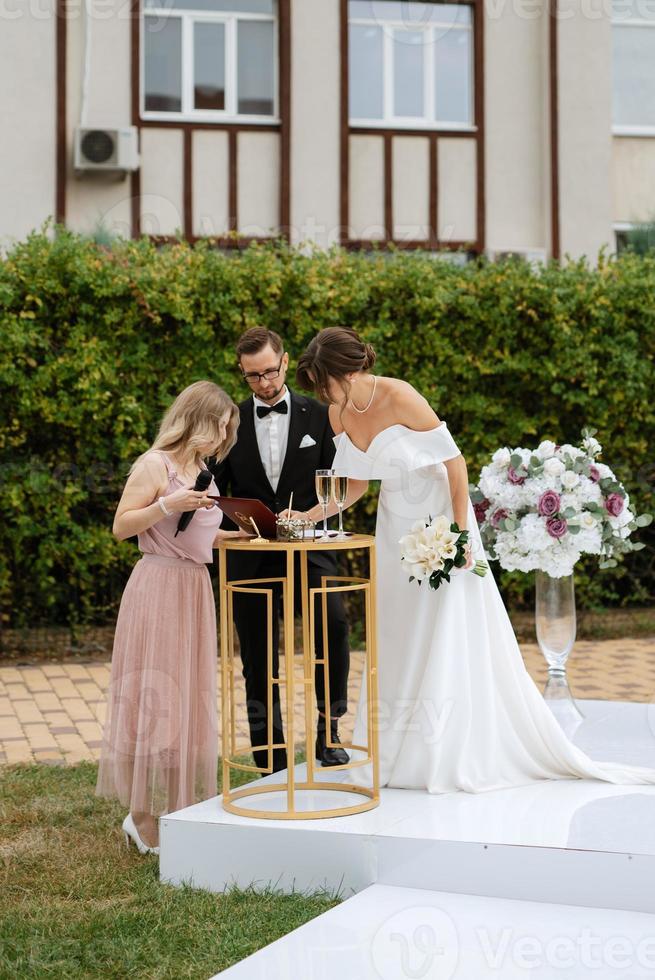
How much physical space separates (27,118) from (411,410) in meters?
9.52

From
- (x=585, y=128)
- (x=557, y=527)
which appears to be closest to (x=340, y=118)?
(x=585, y=128)

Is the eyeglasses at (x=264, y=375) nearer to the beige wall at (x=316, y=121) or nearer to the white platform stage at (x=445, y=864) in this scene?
the white platform stage at (x=445, y=864)

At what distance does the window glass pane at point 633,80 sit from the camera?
1436 cm

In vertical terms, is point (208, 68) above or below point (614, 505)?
above

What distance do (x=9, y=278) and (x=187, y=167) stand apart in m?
5.28

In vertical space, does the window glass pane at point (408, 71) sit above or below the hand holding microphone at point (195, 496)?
above

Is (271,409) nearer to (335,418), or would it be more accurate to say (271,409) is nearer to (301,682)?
(335,418)

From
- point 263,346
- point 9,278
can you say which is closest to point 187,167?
point 9,278

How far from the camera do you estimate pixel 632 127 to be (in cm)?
1438

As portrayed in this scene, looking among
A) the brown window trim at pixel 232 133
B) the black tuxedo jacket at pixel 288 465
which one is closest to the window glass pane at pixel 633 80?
the brown window trim at pixel 232 133

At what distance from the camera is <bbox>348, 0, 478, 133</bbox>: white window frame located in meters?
13.7

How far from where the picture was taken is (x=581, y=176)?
45.9 ft

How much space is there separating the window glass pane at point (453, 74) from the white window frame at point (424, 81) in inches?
1.8

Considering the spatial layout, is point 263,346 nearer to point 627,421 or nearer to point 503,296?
point 503,296
